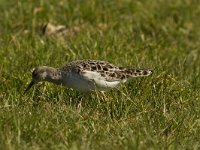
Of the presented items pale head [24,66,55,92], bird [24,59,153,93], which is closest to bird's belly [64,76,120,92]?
bird [24,59,153,93]

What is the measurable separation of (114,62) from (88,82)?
4.84 feet

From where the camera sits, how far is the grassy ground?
7.15 metres

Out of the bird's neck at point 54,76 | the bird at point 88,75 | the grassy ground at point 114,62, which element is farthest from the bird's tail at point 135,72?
the bird's neck at point 54,76

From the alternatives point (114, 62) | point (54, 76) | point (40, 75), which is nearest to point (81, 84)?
point (54, 76)

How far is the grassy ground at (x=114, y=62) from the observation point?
7148mm

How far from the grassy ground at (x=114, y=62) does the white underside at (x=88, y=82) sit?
0.51ft

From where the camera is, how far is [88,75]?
8539 mm

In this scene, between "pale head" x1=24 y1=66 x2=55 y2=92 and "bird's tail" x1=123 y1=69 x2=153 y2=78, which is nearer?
"bird's tail" x1=123 y1=69 x2=153 y2=78

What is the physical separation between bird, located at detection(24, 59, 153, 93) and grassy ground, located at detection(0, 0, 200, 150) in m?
0.14

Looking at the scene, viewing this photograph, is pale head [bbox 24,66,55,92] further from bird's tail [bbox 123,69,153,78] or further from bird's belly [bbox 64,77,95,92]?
bird's tail [bbox 123,69,153,78]

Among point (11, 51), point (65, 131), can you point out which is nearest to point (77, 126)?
point (65, 131)

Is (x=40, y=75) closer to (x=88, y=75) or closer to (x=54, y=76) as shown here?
(x=54, y=76)

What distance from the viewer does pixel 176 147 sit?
697 centimetres

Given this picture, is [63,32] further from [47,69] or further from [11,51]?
[47,69]
